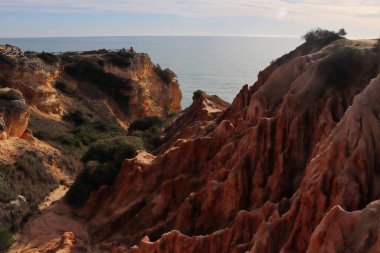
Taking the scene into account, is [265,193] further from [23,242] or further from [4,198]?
[4,198]

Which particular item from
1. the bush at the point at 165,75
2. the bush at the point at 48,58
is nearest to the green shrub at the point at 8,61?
the bush at the point at 48,58

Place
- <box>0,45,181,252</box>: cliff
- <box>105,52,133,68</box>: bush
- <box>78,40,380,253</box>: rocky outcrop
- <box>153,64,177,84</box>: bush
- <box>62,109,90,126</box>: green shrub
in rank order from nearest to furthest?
<box>78,40,380,253</box>: rocky outcrop, <box>0,45,181,252</box>: cliff, <box>62,109,90,126</box>: green shrub, <box>105,52,133,68</box>: bush, <box>153,64,177,84</box>: bush

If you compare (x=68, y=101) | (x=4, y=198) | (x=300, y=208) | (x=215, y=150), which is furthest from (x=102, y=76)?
(x=300, y=208)

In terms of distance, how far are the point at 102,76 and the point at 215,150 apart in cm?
4197

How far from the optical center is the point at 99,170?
1123 inches

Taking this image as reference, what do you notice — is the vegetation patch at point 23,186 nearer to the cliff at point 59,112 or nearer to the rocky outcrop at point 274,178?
the cliff at point 59,112

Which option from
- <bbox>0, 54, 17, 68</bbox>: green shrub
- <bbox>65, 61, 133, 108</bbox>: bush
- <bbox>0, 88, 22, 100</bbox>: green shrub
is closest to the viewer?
<bbox>0, 88, 22, 100</bbox>: green shrub

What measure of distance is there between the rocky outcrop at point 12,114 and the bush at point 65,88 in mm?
18823

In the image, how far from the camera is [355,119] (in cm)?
1490

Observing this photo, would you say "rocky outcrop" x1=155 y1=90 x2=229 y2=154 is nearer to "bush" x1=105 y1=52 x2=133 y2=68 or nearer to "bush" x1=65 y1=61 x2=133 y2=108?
"bush" x1=65 y1=61 x2=133 y2=108

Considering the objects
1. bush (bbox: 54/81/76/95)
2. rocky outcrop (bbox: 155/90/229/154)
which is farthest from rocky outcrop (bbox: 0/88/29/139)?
bush (bbox: 54/81/76/95)

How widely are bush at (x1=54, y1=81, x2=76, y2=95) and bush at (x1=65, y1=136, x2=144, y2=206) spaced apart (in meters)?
25.2

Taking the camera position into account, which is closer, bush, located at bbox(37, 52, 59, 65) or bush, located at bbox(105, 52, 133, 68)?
bush, located at bbox(37, 52, 59, 65)

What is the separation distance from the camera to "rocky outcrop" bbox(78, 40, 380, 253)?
13836 mm
